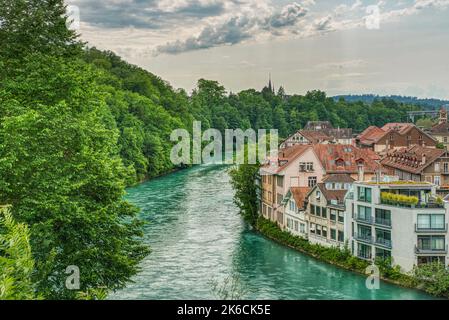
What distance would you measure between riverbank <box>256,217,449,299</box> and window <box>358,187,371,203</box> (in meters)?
1.79

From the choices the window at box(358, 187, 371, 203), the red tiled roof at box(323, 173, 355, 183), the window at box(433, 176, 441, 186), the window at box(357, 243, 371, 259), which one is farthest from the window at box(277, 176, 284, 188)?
the window at box(433, 176, 441, 186)

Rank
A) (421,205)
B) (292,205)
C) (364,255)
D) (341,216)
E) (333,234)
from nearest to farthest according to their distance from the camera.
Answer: (421,205)
(364,255)
(341,216)
(333,234)
(292,205)

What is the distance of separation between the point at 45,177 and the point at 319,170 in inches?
684

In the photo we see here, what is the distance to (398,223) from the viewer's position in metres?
19.2

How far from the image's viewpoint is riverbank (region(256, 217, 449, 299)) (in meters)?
17.8

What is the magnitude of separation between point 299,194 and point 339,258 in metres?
4.82

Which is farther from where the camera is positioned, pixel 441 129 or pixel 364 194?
pixel 441 129

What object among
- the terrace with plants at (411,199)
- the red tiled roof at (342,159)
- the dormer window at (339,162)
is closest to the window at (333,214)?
the terrace with plants at (411,199)

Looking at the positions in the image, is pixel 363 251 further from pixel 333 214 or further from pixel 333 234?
pixel 333 214

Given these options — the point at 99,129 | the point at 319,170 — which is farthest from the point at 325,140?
the point at 99,129

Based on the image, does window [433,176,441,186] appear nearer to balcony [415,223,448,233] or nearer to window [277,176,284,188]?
window [277,176,284,188]

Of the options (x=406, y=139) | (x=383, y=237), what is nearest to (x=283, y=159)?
(x=383, y=237)
